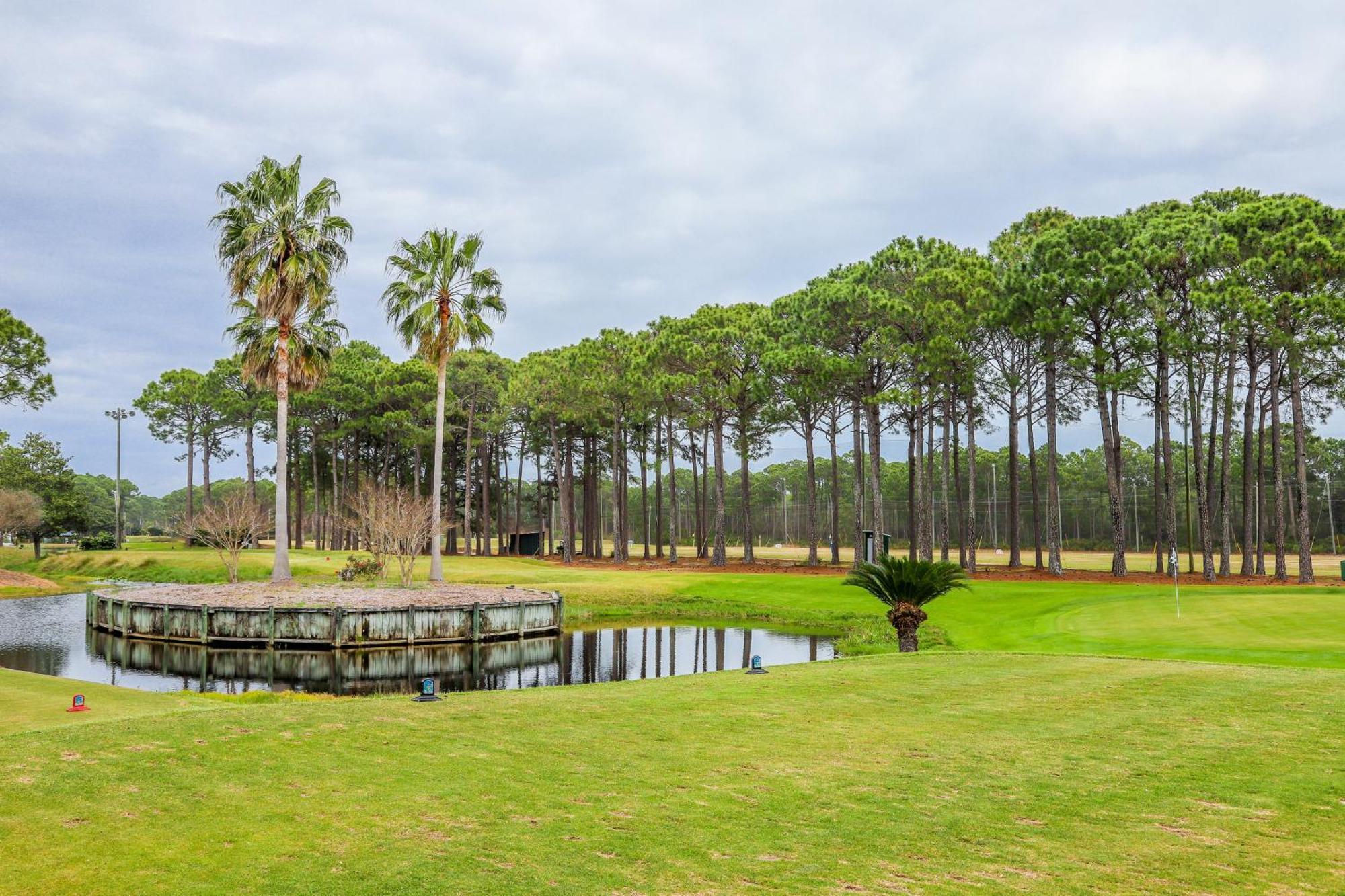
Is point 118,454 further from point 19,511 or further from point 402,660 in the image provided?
point 402,660

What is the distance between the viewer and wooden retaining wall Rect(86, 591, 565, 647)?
91.9 feet

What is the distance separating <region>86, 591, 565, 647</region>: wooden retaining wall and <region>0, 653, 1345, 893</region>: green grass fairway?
14850 millimetres

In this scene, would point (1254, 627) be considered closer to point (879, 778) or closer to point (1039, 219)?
point (879, 778)

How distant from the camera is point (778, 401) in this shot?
182 feet

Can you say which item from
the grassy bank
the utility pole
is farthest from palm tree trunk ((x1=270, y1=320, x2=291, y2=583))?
the utility pole

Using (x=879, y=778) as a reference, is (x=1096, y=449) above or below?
above

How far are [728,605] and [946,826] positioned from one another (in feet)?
100

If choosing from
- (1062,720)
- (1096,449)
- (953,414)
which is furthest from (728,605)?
(1096,449)

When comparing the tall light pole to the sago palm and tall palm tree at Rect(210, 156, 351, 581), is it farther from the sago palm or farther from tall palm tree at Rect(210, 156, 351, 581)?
the sago palm

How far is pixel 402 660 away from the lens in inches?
1031

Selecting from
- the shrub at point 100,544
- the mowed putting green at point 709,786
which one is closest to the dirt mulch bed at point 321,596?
the mowed putting green at point 709,786

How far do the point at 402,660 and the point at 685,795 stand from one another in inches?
776

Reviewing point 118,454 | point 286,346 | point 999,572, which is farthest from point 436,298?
point 118,454

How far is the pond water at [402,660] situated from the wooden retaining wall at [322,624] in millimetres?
455
